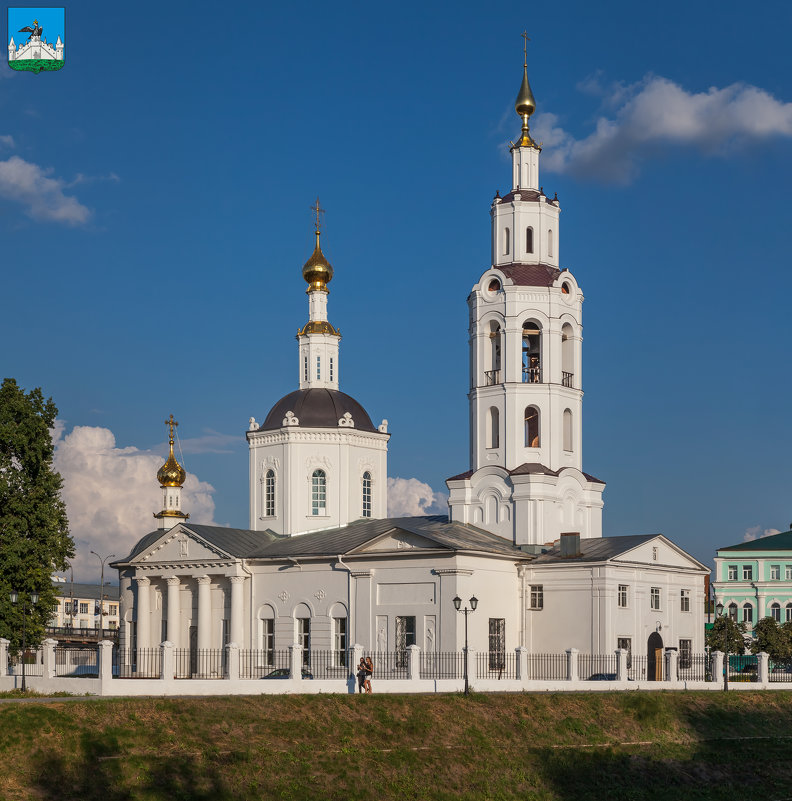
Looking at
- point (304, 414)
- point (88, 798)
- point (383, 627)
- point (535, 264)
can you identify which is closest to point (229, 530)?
point (304, 414)

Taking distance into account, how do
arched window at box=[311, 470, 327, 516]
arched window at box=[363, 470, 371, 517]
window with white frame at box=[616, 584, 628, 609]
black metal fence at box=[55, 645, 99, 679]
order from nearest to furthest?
black metal fence at box=[55, 645, 99, 679], window with white frame at box=[616, 584, 628, 609], arched window at box=[311, 470, 327, 516], arched window at box=[363, 470, 371, 517]

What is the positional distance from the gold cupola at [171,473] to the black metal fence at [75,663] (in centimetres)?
1491

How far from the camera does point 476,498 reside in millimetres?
42000

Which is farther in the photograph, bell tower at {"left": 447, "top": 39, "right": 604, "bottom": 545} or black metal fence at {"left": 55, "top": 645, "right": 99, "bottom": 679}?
bell tower at {"left": 447, "top": 39, "right": 604, "bottom": 545}

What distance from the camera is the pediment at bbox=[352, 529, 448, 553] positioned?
37500mm

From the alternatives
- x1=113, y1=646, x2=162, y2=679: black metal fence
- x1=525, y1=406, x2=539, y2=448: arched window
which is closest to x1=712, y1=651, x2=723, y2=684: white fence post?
x1=525, y1=406, x2=539, y2=448: arched window

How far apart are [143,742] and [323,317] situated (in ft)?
87.0

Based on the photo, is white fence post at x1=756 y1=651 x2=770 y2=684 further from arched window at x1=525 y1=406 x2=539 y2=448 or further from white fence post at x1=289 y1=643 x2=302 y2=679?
white fence post at x1=289 y1=643 x2=302 y2=679

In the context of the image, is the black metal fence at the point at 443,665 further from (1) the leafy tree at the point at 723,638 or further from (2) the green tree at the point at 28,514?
(1) the leafy tree at the point at 723,638

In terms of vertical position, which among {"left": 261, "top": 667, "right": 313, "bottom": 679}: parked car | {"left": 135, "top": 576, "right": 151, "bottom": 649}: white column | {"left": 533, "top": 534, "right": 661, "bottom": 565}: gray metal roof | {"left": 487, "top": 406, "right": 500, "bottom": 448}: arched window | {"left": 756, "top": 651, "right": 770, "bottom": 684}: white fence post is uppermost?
{"left": 487, "top": 406, "right": 500, "bottom": 448}: arched window

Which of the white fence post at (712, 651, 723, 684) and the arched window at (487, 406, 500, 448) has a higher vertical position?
the arched window at (487, 406, 500, 448)

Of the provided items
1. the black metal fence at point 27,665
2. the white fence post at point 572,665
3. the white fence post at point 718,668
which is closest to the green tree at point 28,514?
the black metal fence at point 27,665

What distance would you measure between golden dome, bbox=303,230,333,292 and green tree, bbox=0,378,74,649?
51.4 ft

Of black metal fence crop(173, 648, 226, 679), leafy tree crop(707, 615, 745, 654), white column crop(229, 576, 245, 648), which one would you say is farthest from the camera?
leafy tree crop(707, 615, 745, 654)
